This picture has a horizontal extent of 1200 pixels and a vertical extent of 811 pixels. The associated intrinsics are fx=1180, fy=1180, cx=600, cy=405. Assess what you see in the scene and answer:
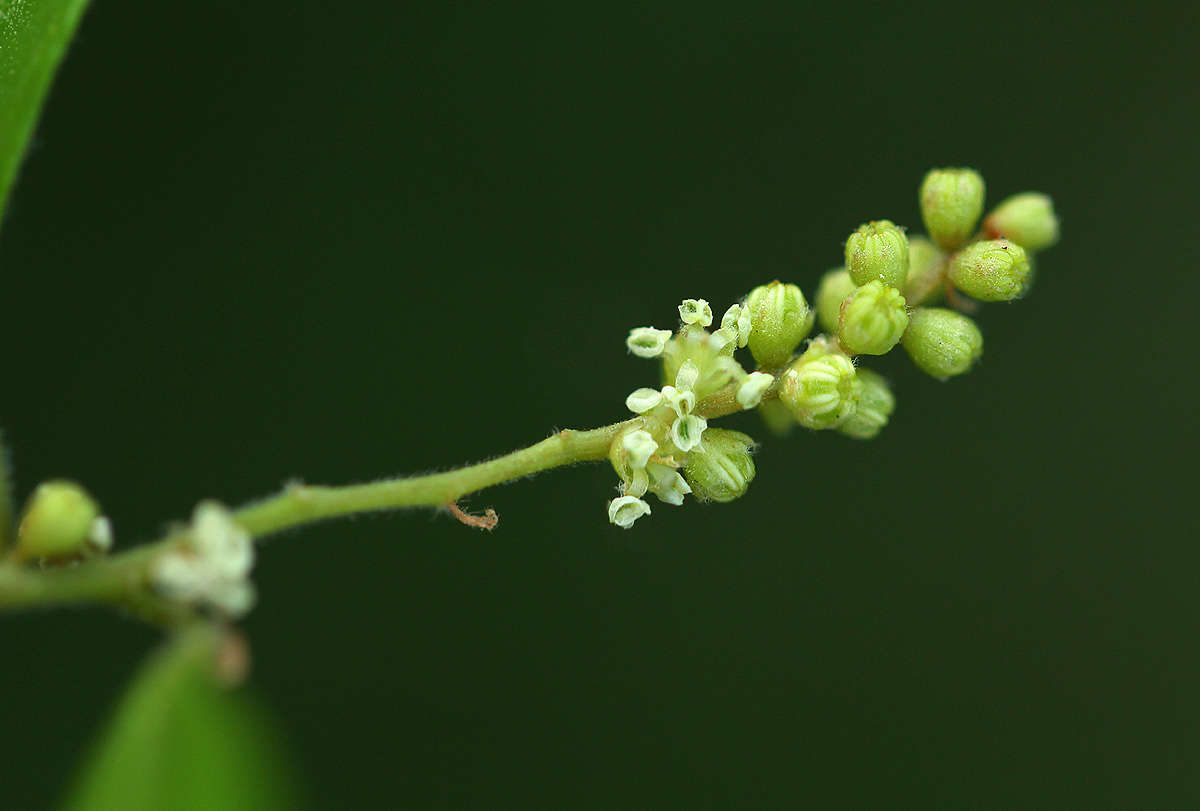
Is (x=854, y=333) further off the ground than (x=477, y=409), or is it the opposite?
(x=477, y=409)

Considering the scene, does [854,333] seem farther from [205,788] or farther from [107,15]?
[107,15]

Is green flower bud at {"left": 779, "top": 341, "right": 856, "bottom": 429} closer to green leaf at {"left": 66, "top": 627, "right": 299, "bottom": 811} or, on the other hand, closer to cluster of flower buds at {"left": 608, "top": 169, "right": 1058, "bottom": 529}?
cluster of flower buds at {"left": 608, "top": 169, "right": 1058, "bottom": 529}

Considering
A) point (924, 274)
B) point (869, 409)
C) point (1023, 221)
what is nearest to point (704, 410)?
point (869, 409)

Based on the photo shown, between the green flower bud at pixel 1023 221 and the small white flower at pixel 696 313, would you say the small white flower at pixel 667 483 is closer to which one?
the small white flower at pixel 696 313

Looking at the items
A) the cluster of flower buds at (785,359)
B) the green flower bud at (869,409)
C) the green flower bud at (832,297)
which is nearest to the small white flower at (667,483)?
the cluster of flower buds at (785,359)

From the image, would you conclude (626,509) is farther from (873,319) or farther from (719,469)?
(873,319)

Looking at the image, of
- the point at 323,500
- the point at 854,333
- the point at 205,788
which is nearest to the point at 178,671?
the point at 323,500

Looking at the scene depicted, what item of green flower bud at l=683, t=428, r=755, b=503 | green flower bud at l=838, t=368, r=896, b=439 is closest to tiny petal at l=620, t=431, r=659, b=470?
green flower bud at l=683, t=428, r=755, b=503
